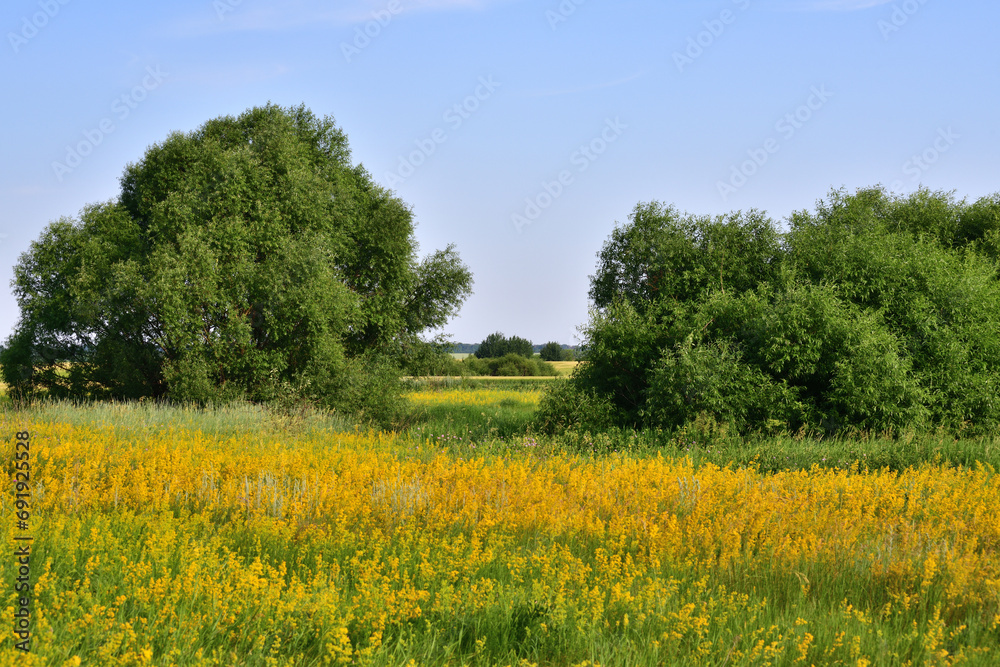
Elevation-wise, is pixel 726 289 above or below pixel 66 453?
above

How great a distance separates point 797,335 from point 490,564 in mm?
14297

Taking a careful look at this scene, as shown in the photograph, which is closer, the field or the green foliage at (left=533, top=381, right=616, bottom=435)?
the field

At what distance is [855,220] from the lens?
25625 millimetres

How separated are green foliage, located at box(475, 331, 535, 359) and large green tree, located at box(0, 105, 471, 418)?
183 feet

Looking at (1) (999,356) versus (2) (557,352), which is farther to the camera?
(2) (557,352)

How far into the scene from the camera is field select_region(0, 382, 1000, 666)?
14.4ft

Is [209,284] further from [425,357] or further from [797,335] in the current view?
[797,335]

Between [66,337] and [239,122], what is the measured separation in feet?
33.1

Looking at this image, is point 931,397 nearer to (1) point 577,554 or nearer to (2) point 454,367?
(1) point 577,554

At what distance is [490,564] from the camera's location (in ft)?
19.1

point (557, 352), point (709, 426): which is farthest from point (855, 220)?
point (557, 352)

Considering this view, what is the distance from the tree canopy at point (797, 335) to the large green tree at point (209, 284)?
9.29m

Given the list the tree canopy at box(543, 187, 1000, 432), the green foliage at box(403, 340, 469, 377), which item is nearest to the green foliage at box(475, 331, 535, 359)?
the green foliage at box(403, 340, 469, 377)

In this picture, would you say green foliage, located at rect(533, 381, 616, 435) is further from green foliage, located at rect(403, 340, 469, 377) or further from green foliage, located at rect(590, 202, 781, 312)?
green foliage, located at rect(403, 340, 469, 377)
